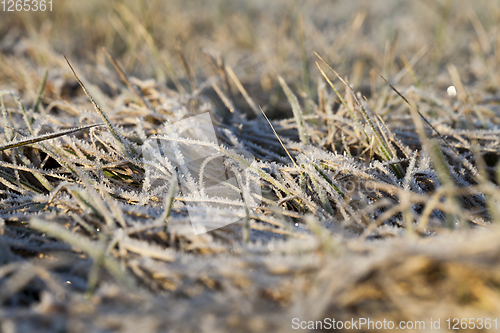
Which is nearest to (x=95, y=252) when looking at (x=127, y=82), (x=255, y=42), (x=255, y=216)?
(x=255, y=216)

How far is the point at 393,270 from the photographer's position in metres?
0.48

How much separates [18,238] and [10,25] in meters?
2.69

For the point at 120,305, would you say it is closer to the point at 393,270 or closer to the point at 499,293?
the point at 393,270

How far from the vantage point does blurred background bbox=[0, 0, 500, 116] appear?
5.67 feet
